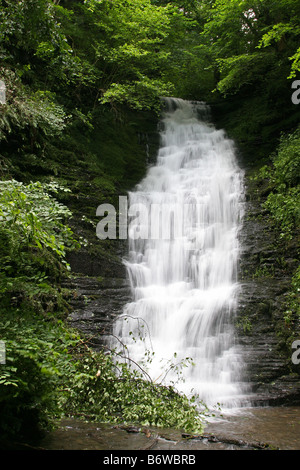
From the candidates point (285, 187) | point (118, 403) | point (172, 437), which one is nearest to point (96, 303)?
point (118, 403)

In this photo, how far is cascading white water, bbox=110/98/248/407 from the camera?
21.1 ft

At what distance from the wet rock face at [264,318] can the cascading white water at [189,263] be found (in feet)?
0.84

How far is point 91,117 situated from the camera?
1235cm

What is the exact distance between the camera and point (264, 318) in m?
7.15

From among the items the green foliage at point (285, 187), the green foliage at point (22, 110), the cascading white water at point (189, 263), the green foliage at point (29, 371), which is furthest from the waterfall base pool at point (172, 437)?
the green foliage at point (22, 110)

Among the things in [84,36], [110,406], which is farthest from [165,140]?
[110,406]

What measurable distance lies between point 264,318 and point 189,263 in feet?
9.03

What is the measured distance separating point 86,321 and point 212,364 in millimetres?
2635

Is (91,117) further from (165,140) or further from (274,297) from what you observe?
(274,297)

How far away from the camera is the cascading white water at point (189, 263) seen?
6.43m

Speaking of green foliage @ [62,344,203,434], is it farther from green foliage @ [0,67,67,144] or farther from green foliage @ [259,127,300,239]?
green foliage @ [259,127,300,239]

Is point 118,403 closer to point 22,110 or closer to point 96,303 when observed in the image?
point 96,303

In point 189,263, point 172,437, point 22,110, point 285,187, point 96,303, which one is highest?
point 22,110

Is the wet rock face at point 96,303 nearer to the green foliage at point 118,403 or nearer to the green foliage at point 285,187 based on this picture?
the green foliage at point 118,403
